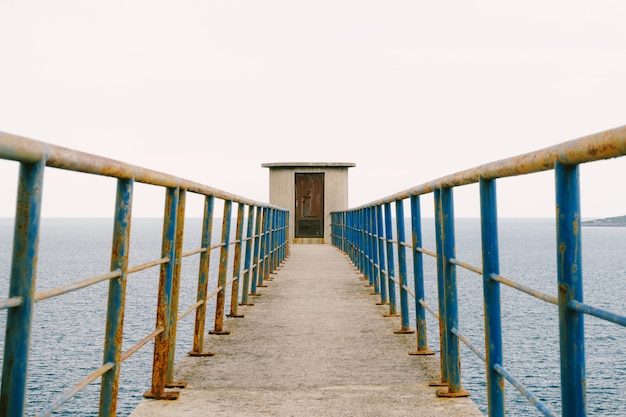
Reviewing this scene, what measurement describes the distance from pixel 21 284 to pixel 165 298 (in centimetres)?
170

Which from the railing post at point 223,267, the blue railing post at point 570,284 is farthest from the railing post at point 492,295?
the railing post at point 223,267

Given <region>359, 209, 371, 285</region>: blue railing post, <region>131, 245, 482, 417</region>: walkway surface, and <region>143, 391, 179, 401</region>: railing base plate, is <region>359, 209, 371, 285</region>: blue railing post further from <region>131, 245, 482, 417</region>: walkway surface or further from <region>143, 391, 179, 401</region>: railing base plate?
<region>143, 391, 179, 401</region>: railing base plate

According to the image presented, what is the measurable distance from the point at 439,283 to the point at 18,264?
2.55 metres

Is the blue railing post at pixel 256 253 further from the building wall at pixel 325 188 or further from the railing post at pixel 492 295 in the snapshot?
the building wall at pixel 325 188

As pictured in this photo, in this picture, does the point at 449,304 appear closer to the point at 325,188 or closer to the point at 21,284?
the point at 21,284

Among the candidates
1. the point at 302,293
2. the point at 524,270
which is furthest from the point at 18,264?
the point at 524,270

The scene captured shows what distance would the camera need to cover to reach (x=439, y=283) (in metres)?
3.86

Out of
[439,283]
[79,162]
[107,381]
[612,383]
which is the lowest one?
[612,383]

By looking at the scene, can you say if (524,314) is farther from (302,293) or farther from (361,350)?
(361,350)

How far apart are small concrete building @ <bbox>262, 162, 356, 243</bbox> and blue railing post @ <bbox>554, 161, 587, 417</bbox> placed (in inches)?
732

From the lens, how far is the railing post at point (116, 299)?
2.76 metres

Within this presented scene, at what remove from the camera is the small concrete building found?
67.9ft

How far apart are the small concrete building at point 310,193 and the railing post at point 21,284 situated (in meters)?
18.7

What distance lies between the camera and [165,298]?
3.55m
